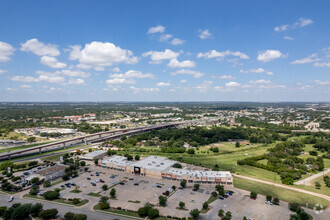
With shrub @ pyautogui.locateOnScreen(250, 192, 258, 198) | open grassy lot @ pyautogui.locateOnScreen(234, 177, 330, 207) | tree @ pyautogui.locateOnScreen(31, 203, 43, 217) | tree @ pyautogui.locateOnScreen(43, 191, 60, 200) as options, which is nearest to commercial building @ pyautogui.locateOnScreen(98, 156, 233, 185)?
open grassy lot @ pyautogui.locateOnScreen(234, 177, 330, 207)

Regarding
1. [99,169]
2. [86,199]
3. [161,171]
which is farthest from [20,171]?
[161,171]

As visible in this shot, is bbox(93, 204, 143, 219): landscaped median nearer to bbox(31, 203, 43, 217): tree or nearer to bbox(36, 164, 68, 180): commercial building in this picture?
bbox(31, 203, 43, 217): tree

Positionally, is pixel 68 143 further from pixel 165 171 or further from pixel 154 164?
pixel 165 171

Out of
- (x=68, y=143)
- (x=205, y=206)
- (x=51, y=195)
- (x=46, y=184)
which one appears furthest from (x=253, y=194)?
(x=68, y=143)

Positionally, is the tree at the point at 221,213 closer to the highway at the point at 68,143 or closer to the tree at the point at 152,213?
the tree at the point at 152,213

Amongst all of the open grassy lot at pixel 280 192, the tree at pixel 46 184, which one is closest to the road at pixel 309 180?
the open grassy lot at pixel 280 192

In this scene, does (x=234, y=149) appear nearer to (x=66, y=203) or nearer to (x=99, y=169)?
(x=99, y=169)
